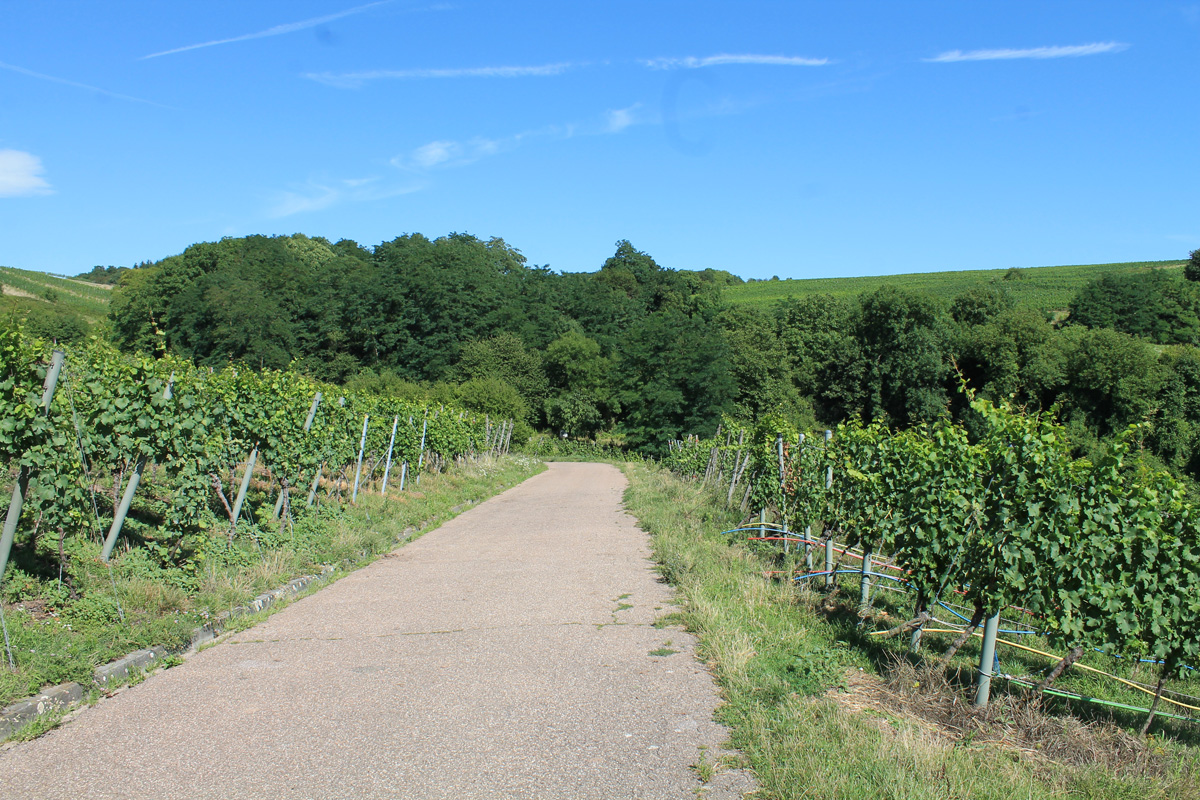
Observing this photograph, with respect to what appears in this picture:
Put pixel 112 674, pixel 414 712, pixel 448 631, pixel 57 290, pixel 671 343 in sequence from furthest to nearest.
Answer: pixel 57 290
pixel 671 343
pixel 448 631
pixel 112 674
pixel 414 712

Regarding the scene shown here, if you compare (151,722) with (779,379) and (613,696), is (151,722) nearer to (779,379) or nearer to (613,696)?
(613,696)

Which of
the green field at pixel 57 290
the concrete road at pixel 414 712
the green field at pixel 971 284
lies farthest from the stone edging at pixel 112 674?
the green field at pixel 971 284

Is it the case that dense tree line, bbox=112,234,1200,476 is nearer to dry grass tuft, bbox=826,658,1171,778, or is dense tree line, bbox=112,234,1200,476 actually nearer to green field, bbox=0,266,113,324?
green field, bbox=0,266,113,324

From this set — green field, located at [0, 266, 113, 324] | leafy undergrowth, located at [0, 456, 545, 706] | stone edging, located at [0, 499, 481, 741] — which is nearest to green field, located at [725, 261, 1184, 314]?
green field, located at [0, 266, 113, 324]

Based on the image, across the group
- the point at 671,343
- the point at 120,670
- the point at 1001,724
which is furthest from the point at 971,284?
the point at 120,670

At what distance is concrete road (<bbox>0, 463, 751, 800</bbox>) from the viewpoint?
3768 mm

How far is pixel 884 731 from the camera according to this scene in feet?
14.6

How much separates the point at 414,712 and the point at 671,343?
45.0 metres

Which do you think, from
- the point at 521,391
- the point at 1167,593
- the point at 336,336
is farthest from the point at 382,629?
the point at 336,336

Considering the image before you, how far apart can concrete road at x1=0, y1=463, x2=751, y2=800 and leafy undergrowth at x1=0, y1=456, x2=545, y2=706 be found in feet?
1.27

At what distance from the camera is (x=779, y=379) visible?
198 ft

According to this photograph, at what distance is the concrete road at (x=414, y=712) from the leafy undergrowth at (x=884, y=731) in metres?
0.30

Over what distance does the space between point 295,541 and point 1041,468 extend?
26.9ft

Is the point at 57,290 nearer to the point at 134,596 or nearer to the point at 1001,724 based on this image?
the point at 134,596
